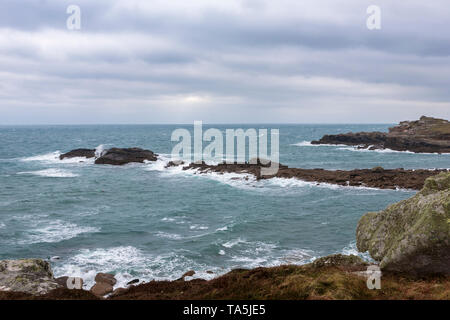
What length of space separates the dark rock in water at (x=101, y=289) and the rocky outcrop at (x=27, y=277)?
247 cm

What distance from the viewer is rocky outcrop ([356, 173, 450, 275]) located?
934 centimetres

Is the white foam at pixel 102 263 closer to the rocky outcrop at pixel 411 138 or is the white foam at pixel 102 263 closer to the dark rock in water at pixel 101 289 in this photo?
the dark rock in water at pixel 101 289

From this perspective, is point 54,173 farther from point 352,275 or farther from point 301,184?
point 352,275

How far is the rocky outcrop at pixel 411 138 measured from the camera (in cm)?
8462

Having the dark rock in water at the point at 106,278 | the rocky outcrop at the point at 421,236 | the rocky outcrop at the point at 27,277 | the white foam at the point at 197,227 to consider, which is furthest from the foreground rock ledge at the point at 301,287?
the white foam at the point at 197,227

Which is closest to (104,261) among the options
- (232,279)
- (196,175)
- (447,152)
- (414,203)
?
(232,279)

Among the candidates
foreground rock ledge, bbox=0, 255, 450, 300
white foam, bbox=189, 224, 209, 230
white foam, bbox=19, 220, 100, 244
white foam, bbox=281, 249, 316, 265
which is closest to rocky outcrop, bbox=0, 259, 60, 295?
foreground rock ledge, bbox=0, 255, 450, 300

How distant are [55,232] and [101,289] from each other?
10.5 m

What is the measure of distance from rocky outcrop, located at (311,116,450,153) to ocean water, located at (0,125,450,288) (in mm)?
56960

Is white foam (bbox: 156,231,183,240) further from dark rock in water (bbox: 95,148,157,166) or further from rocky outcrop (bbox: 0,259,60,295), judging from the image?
dark rock in water (bbox: 95,148,157,166)

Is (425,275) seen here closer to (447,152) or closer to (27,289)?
(27,289)

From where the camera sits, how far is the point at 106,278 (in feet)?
51.2

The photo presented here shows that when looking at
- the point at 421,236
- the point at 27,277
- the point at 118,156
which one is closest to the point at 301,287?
the point at 421,236

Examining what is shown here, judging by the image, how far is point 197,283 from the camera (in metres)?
11.7
